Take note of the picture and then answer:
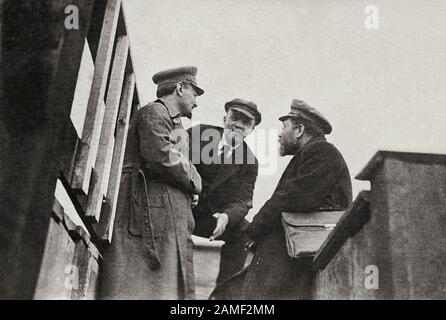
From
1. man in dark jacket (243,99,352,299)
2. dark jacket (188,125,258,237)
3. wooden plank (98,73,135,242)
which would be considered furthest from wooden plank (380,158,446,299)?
wooden plank (98,73,135,242)

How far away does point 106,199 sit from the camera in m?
4.38

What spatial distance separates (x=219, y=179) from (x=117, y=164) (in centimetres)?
76

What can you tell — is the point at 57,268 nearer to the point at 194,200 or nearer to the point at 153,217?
the point at 153,217

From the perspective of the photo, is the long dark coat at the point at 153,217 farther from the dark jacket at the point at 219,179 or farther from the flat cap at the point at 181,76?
the dark jacket at the point at 219,179

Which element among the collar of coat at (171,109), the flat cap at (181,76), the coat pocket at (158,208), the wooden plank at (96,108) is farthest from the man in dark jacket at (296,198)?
the wooden plank at (96,108)

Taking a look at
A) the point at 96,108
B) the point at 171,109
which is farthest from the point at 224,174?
the point at 96,108

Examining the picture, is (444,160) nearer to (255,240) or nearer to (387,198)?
Result: (387,198)

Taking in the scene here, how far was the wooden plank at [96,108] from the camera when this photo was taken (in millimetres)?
3836

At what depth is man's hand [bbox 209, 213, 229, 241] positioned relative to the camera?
4465 mm

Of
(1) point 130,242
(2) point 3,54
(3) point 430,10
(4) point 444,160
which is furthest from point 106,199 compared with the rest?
(3) point 430,10

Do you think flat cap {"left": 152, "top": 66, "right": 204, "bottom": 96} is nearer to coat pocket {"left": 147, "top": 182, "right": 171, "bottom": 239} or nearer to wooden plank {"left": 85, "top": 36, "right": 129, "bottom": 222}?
wooden plank {"left": 85, "top": 36, "right": 129, "bottom": 222}

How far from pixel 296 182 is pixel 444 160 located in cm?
123

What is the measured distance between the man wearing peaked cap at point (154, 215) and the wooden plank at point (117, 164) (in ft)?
0.19
